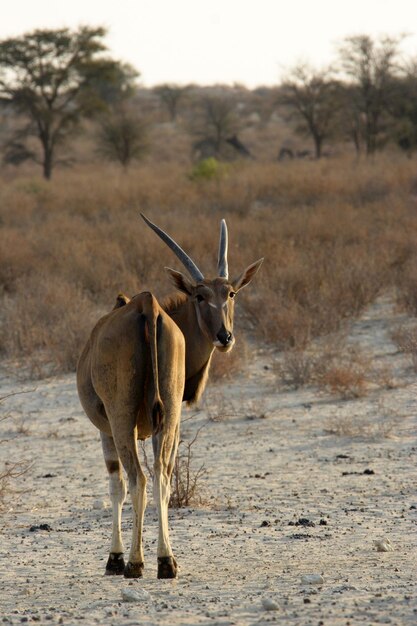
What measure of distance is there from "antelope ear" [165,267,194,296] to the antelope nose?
458 mm

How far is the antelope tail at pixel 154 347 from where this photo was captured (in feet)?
17.2

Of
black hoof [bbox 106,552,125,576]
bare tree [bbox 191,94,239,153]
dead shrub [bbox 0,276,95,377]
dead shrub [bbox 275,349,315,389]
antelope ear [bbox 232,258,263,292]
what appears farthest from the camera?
bare tree [bbox 191,94,239,153]

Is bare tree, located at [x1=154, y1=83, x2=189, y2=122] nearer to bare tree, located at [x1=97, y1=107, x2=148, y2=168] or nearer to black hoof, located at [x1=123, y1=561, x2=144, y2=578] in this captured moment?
bare tree, located at [x1=97, y1=107, x2=148, y2=168]

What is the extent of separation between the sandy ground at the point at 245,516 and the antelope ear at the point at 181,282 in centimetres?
142

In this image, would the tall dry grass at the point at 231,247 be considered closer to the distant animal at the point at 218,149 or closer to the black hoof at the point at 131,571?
the black hoof at the point at 131,571

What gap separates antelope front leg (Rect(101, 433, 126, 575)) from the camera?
5.55 metres

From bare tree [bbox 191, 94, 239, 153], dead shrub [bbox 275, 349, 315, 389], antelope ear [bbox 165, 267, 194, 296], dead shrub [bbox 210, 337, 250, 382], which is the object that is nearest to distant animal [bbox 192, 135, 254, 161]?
bare tree [bbox 191, 94, 239, 153]

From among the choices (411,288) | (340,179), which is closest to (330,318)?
(411,288)

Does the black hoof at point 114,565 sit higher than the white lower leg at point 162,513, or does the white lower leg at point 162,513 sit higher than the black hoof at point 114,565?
the white lower leg at point 162,513

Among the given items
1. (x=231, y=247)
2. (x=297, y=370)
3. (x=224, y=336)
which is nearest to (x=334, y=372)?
(x=297, y=370)

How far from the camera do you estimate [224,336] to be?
5.73 m

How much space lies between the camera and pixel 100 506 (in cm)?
723

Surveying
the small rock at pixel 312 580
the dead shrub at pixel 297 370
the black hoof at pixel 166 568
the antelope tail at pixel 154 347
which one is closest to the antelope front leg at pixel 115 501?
the black hoof at pixel 166 568

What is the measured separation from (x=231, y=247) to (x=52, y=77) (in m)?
21.7
